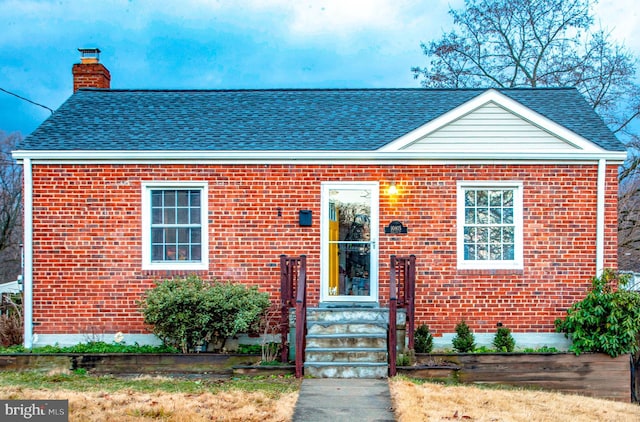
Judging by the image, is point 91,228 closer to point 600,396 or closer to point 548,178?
point 548,178

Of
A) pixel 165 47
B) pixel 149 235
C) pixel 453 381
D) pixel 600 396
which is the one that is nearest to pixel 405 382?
pixel 453 381

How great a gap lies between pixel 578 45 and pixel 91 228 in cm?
1999

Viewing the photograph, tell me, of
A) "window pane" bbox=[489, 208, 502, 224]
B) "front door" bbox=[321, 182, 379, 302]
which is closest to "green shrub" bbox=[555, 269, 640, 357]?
"window pane" bbox=[489, 208, 502, 224]

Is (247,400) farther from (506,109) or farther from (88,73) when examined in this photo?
(88,73)

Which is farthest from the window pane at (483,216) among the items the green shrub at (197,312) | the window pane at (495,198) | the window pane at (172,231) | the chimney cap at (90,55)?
the chimney cap at (90,55)

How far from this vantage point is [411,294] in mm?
8555

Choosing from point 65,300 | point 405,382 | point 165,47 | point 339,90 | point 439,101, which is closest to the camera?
point 405,382

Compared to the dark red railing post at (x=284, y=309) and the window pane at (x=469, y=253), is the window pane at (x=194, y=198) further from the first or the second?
the window pane at (x=469, y=253)

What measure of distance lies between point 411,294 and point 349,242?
1.59 meters

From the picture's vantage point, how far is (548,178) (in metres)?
9.33

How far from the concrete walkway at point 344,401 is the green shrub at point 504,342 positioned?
8.16 ft

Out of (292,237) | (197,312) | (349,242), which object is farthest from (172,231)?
(349,242)

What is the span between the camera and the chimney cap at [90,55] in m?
12.7

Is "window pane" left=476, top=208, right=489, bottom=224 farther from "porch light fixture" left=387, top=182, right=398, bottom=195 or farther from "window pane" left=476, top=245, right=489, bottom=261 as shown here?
"porch light fixture" left=387, top=182, right=398, bottom=195
